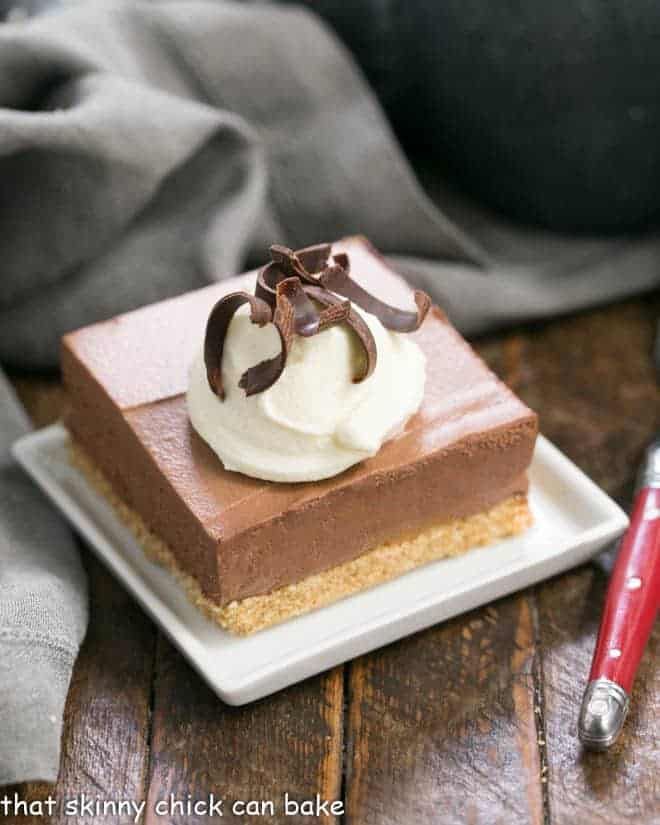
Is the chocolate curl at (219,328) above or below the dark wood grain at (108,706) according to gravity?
above

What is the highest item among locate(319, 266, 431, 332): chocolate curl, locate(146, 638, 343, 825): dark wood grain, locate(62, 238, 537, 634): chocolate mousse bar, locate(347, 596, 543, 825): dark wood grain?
locate(319, 266, 431, 332): chocolate curl

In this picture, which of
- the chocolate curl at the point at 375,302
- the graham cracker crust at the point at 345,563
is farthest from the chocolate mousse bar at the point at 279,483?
the chocolate curl at the point at 375,302

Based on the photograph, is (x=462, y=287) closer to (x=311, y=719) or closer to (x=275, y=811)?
(x=311, y=719)

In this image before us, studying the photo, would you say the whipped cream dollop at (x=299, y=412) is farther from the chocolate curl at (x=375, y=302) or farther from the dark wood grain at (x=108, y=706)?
the dark wood grain at (x=108, y=706)

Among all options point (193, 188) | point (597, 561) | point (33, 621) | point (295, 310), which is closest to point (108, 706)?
point (33, 621)

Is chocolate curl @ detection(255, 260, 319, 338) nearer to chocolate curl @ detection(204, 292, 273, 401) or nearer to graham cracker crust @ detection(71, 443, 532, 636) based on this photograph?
chocolate curl @ detection(204, 292, 273, 401)

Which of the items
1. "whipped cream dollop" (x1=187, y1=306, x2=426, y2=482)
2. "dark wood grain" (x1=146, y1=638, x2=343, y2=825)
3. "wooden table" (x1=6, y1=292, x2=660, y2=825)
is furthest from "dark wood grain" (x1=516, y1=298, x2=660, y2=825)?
"whipped cream dollop" (x1=187, y1=306, x2=426, y2=482)

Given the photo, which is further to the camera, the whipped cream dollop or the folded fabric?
the whipped cream dollop

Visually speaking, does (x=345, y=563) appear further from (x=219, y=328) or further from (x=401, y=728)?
(x=219, y=328)
